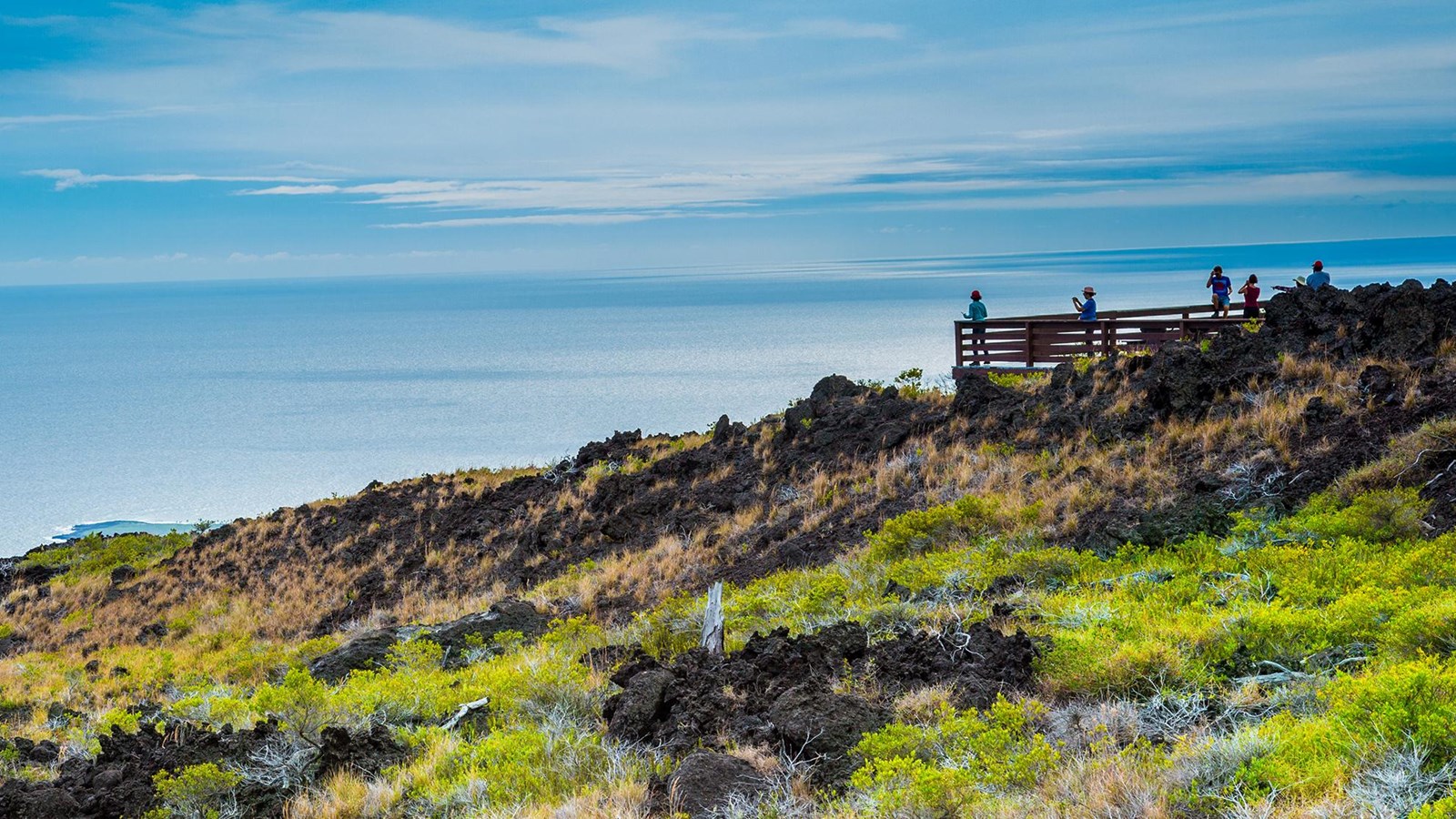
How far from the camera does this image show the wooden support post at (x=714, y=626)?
31.2 feet

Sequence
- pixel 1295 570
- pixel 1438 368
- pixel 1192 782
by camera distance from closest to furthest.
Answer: pixel 1192 782 → pixel 1295 570 → pixel 1438 368

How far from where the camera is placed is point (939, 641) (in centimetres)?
848

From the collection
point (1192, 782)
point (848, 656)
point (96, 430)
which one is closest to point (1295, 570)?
point (848, 656)

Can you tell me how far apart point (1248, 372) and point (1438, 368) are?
2.47 metres

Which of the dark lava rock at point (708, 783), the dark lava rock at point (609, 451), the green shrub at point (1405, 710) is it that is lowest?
the dark lava rock at point (609, 451)

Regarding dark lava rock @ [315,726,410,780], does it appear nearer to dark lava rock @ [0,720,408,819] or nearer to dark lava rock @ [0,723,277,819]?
dark lava rock @ [0,720,408,819]

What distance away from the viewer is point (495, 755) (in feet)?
24.6

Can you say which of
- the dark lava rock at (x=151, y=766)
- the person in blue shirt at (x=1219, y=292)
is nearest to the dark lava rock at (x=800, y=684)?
the dark lava rock at (x=151, y=766)

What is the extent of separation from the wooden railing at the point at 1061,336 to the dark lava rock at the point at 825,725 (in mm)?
18156

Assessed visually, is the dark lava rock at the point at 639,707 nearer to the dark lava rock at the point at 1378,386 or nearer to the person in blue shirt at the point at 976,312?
the dark lava rock at the point at 1378,386

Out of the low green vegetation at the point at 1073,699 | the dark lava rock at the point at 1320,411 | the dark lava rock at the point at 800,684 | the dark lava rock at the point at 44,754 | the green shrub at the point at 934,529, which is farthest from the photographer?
the green shrub at the point at 934,529

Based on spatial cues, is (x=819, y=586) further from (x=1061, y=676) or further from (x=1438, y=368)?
(x=1438, y=368)

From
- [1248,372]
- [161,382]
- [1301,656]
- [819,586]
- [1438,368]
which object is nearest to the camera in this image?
[1301,656]

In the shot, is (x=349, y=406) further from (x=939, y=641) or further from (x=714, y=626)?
(x=939, y=641)
